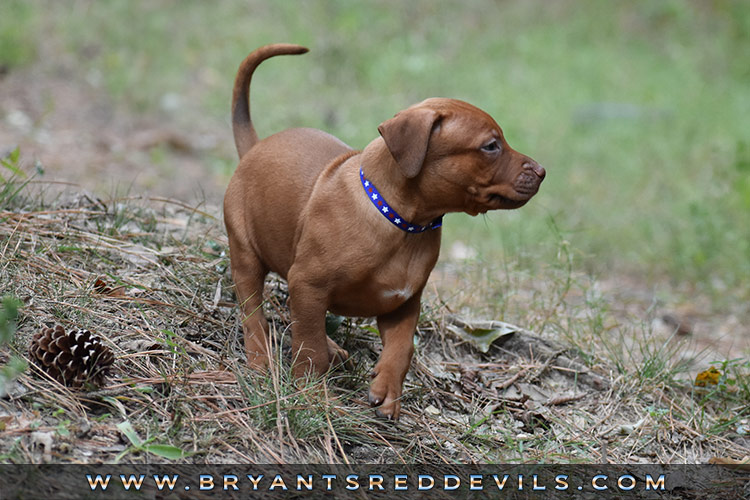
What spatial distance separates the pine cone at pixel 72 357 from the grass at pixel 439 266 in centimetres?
6

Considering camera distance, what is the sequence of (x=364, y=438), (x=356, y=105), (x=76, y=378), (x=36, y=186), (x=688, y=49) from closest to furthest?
(x=76, y=378)
(x=364, y=438)
(x=36, y=186)
(x=356, y=105)
(x=688, y=49)

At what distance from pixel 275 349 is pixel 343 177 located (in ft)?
2.83

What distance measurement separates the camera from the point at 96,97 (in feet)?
30.1

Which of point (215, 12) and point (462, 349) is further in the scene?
point (215, 12)

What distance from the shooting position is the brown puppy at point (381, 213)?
320 cm

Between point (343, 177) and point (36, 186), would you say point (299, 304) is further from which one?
point (36, 186)

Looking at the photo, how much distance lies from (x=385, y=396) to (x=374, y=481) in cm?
42

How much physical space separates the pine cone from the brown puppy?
74cm

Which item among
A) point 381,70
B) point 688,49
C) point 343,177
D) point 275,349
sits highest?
point 343,177

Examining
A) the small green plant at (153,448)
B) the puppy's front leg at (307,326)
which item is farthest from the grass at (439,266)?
the puppy's front leg at (307,326)

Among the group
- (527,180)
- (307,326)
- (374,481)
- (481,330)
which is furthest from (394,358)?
(481,330)

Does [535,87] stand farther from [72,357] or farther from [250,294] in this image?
[72,357]

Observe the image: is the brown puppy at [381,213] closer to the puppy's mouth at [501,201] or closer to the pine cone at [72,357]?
the puppy's mouth at [501,201]

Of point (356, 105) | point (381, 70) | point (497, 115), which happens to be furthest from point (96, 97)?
point (497, 115)
